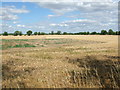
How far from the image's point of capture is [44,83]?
18.5ft

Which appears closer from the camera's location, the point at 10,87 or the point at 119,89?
the point at 119,89

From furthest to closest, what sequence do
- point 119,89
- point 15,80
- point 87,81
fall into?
point 15,80, point 87,81, point 119,89

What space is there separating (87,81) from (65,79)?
3.20ft

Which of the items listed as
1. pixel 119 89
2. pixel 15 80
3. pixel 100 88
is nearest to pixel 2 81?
pixel 15 80

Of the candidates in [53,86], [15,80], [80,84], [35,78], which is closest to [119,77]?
[80,84]

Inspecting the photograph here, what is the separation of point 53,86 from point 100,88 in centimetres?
176

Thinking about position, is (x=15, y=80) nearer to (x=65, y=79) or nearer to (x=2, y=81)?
(x=2, y=81)

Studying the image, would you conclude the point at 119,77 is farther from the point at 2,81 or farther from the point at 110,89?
the point at 2,81

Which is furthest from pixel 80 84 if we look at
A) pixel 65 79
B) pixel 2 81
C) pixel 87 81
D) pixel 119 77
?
pixel 2 81

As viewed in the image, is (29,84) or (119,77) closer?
(29,84)

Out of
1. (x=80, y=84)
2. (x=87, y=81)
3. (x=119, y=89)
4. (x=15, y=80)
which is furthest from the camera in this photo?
(x=15, y=80)

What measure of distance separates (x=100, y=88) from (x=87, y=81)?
2.20 ft

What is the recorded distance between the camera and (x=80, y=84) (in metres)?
5.39

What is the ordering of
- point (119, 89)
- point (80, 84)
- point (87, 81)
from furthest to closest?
point (87, 81) → point (80, 84) → point (119, 89)
